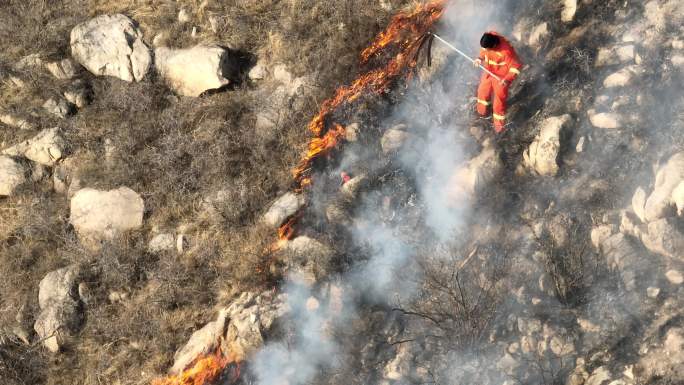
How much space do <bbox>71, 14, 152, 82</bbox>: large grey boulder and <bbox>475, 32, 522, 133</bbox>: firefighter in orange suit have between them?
20.0 feet

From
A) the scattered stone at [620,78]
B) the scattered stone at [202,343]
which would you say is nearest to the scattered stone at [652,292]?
the scattered stone at [620,78]

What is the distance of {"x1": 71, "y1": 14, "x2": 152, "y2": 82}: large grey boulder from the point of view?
1052cm

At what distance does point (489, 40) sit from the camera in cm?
686

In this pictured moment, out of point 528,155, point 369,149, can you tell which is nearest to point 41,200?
point 369,149

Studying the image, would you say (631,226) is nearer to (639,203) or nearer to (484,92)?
(639,203)

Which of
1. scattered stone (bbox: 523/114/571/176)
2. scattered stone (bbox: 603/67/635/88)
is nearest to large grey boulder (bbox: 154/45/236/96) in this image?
scattered stone (bbox: 523/114/571/176)

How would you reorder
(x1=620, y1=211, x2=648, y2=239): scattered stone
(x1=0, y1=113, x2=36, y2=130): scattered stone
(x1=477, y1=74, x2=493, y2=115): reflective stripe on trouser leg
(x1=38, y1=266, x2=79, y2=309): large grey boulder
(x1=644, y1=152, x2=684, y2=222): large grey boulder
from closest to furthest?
1. (x1=644, y1=152, x2=684, y2=222): large grey boulder
2. (x1=620, y1=211, x2=648, y2=239): scattered stone
3. (x1=477, y1=74, x2=493, y2=115): reflective stripe on trouser leg
4. (x1=38, y1=266, x2=79, y2=309): large grey boulder
5. (x1=0, y1=113, x2=36, y2=130): scattered stone

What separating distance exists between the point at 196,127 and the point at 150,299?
3.01 m

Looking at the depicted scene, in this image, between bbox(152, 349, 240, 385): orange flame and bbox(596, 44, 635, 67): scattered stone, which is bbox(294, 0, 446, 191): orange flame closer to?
bbox(596, 44, 635, 67): scattered stone

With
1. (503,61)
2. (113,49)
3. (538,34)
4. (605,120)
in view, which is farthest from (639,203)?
(113,49)

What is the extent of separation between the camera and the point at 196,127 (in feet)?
31.6

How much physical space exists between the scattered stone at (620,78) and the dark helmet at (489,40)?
139 cm

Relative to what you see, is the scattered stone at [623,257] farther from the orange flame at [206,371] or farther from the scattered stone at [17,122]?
the scattered stone at [17,122]

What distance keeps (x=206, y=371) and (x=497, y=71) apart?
5.03 meters
